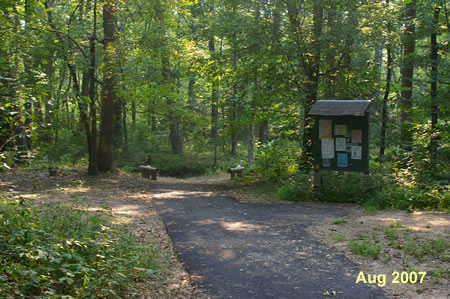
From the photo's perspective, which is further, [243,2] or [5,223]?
[243,2]

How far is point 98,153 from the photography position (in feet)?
55.7

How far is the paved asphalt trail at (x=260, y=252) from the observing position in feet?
15.8

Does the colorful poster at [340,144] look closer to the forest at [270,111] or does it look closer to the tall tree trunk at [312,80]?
the forest at [270,111]

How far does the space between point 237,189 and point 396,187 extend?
19.4 ft

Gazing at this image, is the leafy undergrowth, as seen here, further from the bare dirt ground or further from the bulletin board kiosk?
the bulletin board kiosk

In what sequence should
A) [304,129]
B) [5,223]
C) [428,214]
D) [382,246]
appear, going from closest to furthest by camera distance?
[5,223], [382,246], [428,214], [304,129]

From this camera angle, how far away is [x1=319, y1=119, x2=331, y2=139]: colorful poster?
36.4ft

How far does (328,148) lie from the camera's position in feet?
36.5

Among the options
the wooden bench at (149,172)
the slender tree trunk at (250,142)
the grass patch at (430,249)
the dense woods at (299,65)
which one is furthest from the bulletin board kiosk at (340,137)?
the slender tree trunk at (250,142)

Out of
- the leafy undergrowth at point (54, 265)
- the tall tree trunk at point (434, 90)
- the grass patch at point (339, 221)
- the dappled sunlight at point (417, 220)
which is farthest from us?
the tall tree trunk at point (434, 90)

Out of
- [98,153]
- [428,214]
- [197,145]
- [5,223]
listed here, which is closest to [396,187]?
[428,214]

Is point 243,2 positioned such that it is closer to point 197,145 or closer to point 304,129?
point 304,129

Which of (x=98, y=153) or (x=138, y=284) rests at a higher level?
(x=98, y=153)

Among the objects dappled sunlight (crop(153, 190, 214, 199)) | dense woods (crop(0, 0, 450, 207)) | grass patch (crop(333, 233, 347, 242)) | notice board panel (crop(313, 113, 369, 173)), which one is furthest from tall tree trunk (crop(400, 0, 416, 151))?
dappled sunlight (crop(153, 190, 214, 199))
